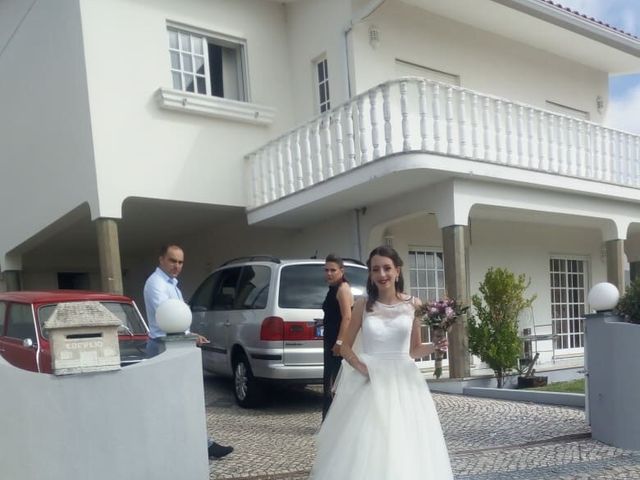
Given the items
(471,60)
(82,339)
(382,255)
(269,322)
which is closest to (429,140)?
(269,322)

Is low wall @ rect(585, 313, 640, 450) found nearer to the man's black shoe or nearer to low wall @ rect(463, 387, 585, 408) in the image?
low wall @ rect(463, 387, 585, 408)

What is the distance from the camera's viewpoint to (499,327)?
8359mm

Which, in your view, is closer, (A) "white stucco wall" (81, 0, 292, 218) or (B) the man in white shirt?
(B) the man in white shirt

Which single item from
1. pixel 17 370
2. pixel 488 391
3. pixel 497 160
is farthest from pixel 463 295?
pixel 17 370

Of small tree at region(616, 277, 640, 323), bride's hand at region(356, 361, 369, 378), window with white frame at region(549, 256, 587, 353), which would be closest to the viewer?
bride's hand at region(356, 361, 369, 378)

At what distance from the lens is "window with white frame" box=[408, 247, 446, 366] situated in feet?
35.7

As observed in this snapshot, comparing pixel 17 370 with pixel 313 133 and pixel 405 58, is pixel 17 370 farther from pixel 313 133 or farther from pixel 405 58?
pixel 405 58

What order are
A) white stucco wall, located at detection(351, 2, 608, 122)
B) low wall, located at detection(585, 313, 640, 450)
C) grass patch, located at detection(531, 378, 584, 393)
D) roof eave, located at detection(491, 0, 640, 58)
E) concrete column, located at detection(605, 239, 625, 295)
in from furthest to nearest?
concrete column, located at detection(605, 239, 625, 295)
roof eave, located at detection(491, 0, 640, 58)
white stucco wall, located at detection(351, 2, 608, 122)
grass patch, located at detection(531, 378, 584, 393)
low wall, located at detection(585, 313, 640, 450)

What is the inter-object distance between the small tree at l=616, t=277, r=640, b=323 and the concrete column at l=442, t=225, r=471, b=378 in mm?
2822

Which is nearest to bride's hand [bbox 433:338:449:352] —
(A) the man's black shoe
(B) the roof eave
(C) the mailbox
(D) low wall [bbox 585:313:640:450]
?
(C) the mailbox

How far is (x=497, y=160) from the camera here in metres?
8.84

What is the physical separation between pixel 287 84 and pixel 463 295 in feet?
17.8

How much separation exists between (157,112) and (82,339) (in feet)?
21.3

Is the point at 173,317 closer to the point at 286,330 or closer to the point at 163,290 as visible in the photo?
the point at 163,290
